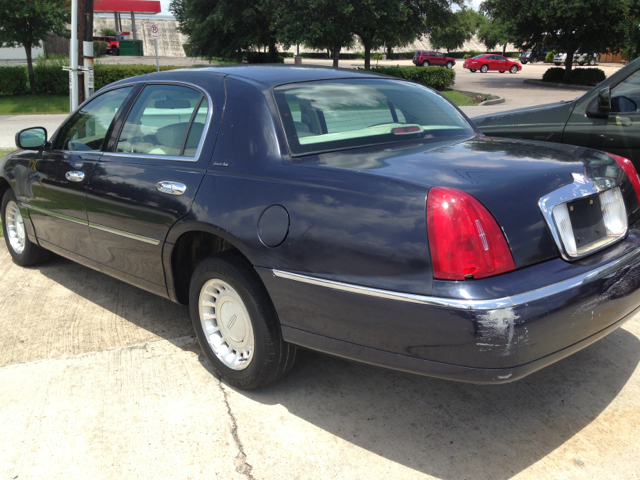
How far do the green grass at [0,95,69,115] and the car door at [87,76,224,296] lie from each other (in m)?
20.5

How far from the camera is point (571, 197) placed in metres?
2.63

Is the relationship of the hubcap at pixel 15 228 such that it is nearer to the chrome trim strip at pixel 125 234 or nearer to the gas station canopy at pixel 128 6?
the chrome trim strip at pixel 125 234

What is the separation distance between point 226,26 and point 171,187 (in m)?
32.7

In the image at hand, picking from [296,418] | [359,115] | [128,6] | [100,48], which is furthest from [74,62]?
[128,6]

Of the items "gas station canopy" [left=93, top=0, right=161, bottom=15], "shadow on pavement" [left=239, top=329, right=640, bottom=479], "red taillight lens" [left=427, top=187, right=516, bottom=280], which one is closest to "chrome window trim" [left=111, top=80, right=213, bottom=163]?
"shadow on pavement" [left=239, top=329, right=640, bottom=479]

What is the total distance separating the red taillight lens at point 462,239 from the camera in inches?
90.4

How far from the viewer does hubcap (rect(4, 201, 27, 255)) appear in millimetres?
5184

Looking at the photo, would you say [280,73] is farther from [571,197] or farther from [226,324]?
[571,197]

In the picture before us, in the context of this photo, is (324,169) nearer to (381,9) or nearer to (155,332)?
(155,332)

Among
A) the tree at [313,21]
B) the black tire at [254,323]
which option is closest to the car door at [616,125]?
the black tire at [254,323]

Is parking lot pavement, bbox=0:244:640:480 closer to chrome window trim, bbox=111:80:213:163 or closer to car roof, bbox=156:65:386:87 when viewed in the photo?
chrome window trim, bbox=111:80:213:163

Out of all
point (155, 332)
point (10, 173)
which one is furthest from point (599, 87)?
point (10, 173)

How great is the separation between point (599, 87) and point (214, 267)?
4122 mm

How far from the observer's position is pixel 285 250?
8.77 feet
